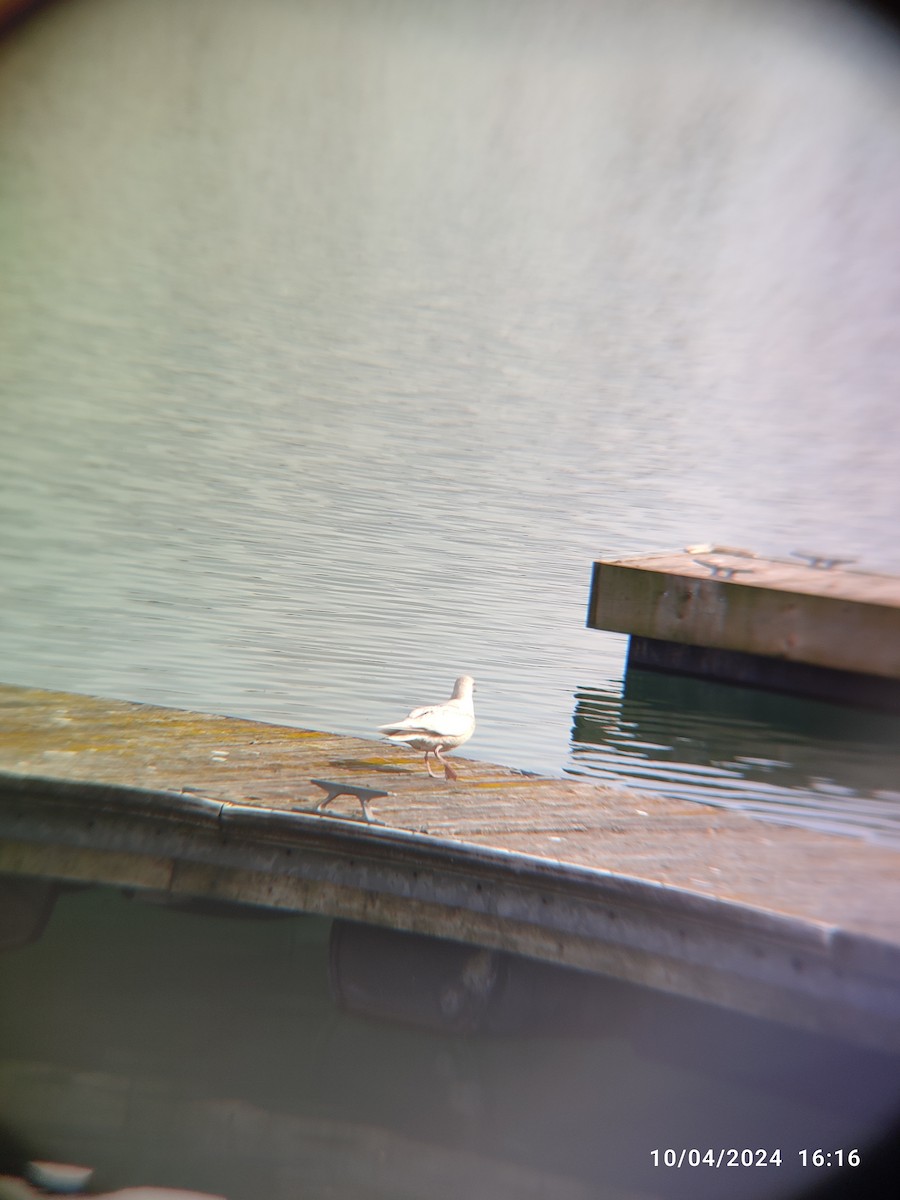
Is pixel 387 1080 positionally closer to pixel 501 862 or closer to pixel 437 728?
pixel 501 862

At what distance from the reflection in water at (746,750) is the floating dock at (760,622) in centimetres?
18

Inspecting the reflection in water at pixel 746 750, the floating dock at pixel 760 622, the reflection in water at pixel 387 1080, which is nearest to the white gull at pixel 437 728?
the reflection in water at pixel 387 1080

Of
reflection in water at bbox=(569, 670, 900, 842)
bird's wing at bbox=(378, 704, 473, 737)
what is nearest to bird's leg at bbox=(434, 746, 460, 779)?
bird's wing at bbox=(378, 704, 473, 737)

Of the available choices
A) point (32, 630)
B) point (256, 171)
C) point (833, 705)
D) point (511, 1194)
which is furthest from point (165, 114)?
point (511, 1194)

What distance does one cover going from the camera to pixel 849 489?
809 inches

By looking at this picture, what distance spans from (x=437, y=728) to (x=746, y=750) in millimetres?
5375

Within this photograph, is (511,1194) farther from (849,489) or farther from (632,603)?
(849,489)

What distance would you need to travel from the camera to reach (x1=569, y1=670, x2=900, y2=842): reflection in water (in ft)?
26.0

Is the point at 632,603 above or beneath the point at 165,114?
beneath

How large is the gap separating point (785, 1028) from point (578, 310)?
25.4m

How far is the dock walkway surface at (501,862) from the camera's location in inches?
134

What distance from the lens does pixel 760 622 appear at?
9805 mm

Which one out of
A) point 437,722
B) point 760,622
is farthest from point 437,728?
point 760,622

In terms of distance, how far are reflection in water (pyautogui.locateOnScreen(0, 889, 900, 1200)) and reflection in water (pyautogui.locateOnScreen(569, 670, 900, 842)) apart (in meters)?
3.79
